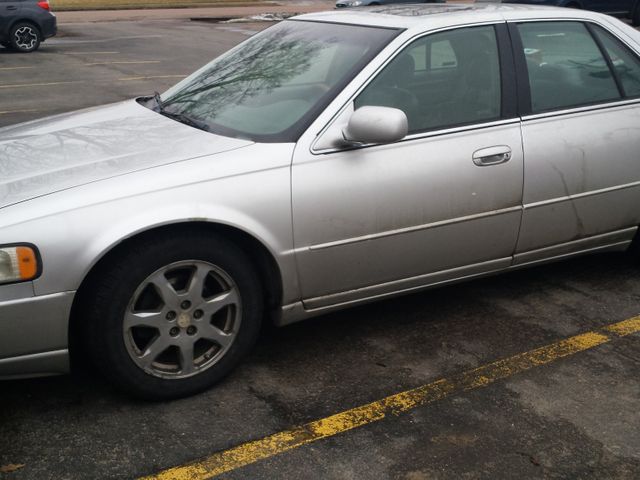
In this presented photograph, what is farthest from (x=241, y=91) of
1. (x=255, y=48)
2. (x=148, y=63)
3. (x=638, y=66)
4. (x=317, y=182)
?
(x=148, y=63)

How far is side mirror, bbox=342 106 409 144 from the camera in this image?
3.64m

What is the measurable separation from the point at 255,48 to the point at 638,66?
2.17m

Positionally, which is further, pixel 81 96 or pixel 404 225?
pixel 81 96

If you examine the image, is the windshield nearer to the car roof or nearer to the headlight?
the car roof

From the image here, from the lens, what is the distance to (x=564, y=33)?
464 cm

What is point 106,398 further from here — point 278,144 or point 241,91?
point 241,91

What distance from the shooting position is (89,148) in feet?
12.3

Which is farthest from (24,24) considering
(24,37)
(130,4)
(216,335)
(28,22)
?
(216,335)

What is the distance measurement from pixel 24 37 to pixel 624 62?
14.8 metres

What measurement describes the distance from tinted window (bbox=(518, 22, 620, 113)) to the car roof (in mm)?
90

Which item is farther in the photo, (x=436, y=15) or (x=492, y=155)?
(x=436, y=15)

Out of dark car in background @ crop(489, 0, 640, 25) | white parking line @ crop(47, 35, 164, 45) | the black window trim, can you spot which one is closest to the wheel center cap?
the black window trim

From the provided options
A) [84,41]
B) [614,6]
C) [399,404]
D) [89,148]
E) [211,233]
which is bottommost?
[399,404]

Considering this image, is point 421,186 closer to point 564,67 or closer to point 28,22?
point 564,67
